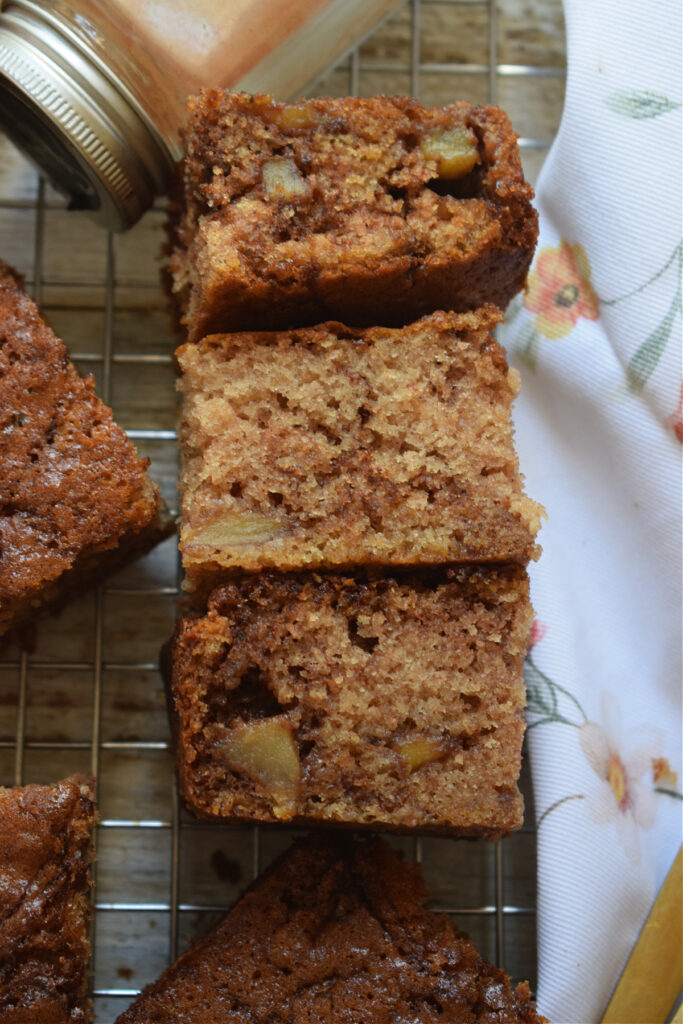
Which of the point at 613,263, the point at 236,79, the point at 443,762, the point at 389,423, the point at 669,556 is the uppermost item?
the point at 236,79

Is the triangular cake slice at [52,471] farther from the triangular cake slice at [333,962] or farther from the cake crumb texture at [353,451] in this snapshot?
the triangular cake slice at [333,962]

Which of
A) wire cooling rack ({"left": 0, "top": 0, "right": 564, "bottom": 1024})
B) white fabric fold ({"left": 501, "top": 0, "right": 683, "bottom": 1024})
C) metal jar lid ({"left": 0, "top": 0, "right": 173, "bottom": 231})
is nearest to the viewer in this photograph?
metal jar lid ({"left": 0, "top": 0, "right": 173, "bottom": 231})

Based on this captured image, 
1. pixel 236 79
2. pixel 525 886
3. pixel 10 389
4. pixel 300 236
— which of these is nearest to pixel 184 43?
pixel 236 79

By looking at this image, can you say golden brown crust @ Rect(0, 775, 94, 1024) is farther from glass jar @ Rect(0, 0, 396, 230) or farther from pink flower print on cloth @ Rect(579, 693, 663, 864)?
glass jar @ Rect(0, 0, 396, 230)

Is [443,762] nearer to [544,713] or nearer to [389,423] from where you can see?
[544,713]

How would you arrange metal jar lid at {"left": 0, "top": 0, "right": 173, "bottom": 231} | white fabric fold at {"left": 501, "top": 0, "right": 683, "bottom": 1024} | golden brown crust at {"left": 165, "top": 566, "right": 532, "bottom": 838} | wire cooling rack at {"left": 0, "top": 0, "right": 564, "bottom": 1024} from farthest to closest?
wire cooling rack at {"left": 0, "top": 0, "right": 564, "bottom": 1024} → white fabric fold at {"left": 501, "top": 0, "right": 683, "bottom": 1024} → metal jar lid at {"left": 0, "top": 0, "right": 173, "bottom": 231} → golden brown crust at {"left": 165, "top": 566, "right": 532, "bottom": 838}

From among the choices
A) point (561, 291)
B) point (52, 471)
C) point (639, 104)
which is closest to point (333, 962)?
point (52, 471)

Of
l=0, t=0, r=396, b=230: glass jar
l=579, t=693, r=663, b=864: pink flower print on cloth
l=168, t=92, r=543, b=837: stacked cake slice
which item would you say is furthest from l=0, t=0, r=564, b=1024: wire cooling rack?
l=168, t=92, r=543, b=837: stacked cake slice
